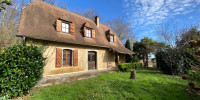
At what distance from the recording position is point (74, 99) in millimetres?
3891

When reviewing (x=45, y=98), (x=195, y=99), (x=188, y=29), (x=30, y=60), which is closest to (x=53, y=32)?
(x=30, y=60)

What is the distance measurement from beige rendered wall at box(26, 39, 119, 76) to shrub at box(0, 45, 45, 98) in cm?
126

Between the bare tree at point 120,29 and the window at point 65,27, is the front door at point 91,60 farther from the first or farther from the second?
the bare tree at point 120,29

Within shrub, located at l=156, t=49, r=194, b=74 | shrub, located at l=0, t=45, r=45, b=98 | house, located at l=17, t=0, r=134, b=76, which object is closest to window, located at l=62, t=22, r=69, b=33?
house, located at l=17, t=0, r=134, b=76

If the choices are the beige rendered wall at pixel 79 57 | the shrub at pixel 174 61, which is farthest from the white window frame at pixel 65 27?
the shrub at pixel 174 61

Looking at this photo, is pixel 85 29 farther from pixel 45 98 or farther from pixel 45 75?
pixel 45 98

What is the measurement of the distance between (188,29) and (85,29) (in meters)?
12.1

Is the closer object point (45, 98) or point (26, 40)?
point (45, 98)

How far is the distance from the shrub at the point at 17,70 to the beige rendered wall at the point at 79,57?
1256 mm

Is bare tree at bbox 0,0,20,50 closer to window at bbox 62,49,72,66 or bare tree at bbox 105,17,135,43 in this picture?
window at bbox 62,49,72,66

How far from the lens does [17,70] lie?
13.0 ft

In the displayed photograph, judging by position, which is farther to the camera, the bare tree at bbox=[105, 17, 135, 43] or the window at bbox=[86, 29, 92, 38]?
the bare tree at bbox=[105, 17, 135, 43]

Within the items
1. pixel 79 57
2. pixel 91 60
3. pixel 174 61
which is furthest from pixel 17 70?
pixel 174 61

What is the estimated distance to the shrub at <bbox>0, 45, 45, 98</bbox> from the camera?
145 inches
